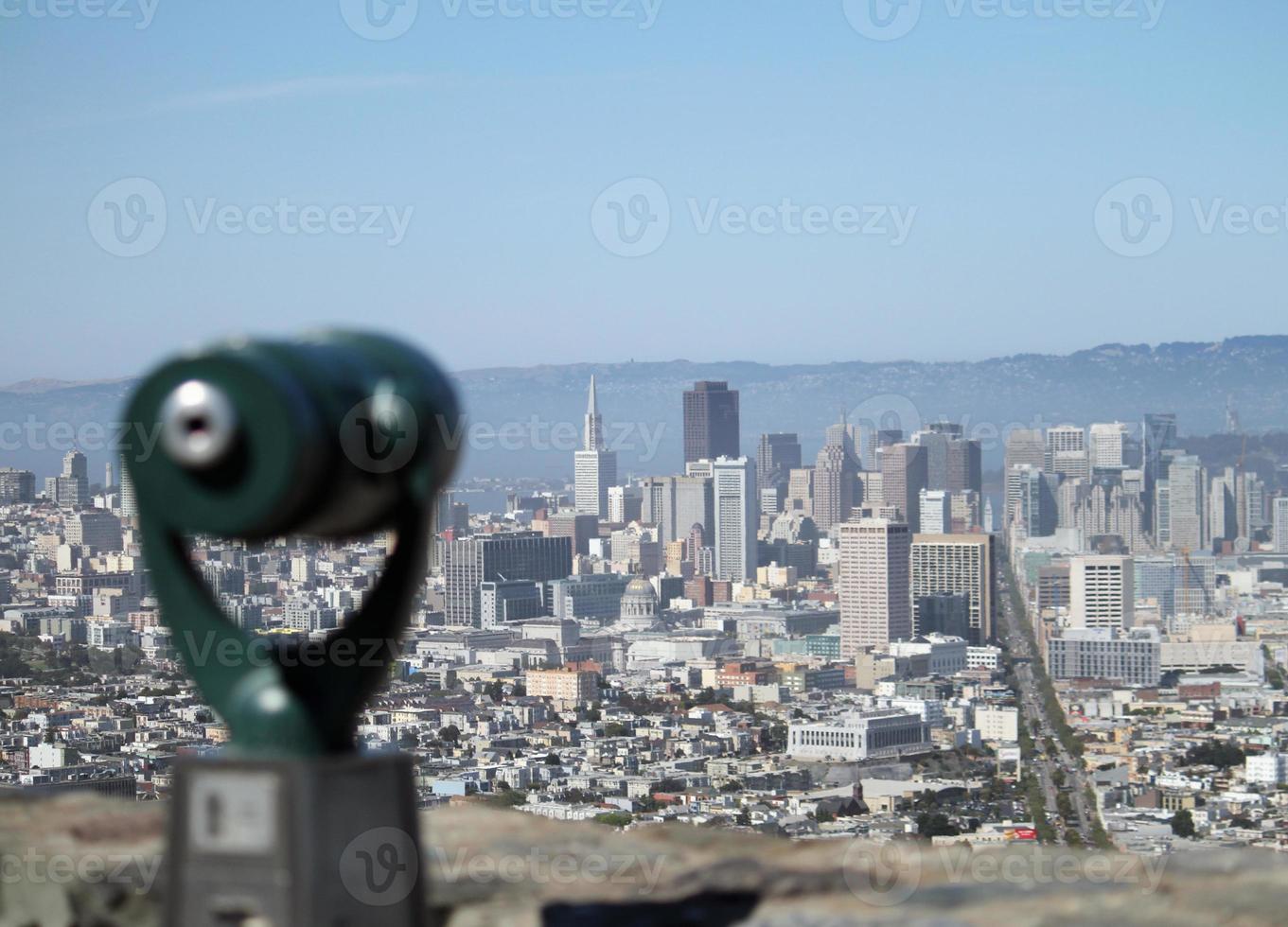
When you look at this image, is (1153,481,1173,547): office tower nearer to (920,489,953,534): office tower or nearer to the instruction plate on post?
(920,489,953,534): office tower

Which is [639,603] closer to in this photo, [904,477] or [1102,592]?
[1102,592]

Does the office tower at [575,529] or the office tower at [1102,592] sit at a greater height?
the office tower at [575,529]

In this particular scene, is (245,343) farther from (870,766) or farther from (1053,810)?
(870,766)

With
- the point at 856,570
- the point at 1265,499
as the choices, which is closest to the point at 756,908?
the point at 856,570

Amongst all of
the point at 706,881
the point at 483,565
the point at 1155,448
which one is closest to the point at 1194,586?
the point at 1155,448

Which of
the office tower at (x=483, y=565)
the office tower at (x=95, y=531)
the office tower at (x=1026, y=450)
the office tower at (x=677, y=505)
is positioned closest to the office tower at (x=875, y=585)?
the office tower at (x=483, y=565)

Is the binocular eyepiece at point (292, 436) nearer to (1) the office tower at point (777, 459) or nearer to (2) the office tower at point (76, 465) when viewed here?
(2) the office tower at point (76, 465)
